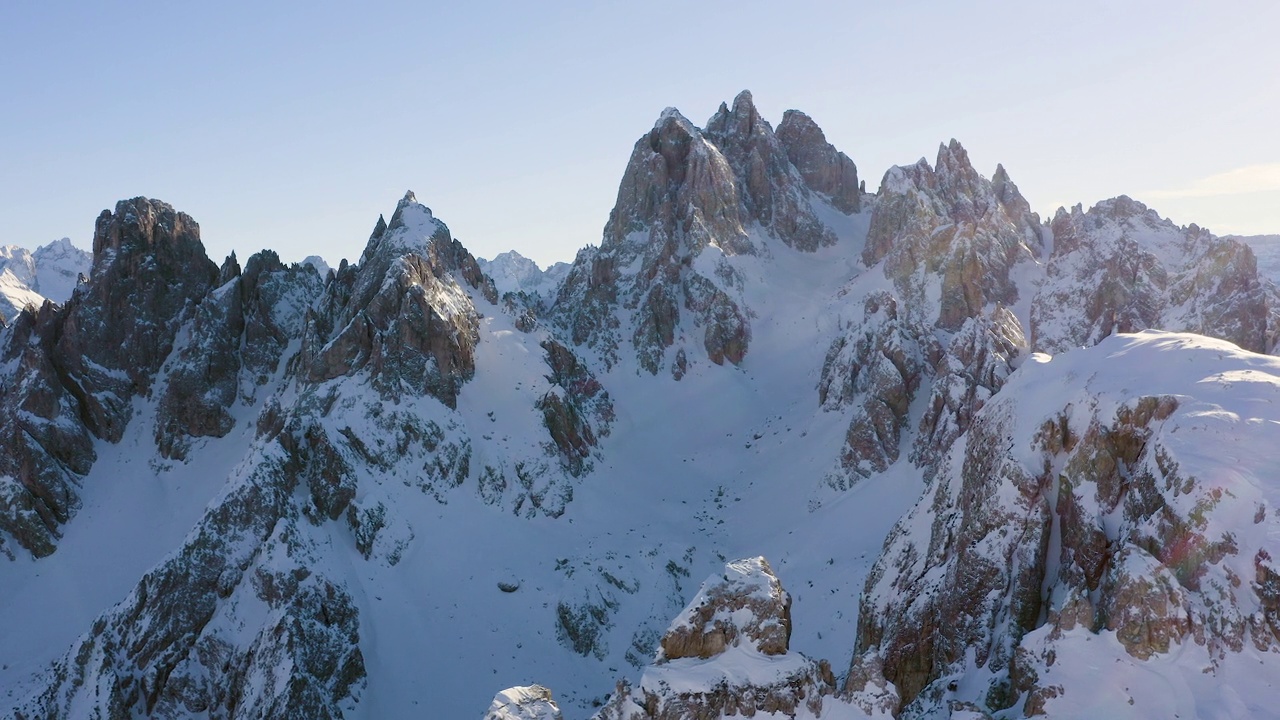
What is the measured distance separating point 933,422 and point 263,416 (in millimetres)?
50219

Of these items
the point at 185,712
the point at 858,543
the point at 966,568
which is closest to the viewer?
the point at 966,568


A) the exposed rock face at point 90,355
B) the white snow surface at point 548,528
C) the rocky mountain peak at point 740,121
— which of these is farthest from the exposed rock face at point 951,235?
the exposed rock face at point 90,355

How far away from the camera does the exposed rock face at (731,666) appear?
21.9 meters

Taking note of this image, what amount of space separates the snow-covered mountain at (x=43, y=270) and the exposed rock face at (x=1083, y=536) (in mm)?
155136

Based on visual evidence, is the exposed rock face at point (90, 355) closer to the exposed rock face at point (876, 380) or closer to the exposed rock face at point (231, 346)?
the exposed rock face at point (231, 346)

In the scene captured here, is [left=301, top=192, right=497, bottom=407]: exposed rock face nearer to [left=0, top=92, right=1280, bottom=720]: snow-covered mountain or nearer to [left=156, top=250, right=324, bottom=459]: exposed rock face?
[left=0, top=92, right=1280, bottom=720]: snow-covered mountain

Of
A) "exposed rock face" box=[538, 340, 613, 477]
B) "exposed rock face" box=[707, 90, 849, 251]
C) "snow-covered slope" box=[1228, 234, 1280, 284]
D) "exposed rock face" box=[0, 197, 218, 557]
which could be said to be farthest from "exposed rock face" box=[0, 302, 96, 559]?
"snow-covered slope" box=[1228, 234, 1280, 284]

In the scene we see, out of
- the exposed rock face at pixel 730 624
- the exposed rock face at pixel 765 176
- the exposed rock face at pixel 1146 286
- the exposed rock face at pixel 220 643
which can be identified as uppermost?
the exposed rock face at pixel 765 176

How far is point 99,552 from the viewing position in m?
60.1

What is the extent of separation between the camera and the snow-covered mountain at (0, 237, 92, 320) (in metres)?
147

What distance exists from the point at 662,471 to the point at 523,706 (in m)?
46.9

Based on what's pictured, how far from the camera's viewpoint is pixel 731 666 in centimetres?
2253

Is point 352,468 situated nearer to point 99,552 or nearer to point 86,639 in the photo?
point 86,639

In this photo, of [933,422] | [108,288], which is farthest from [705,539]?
[108,288]
